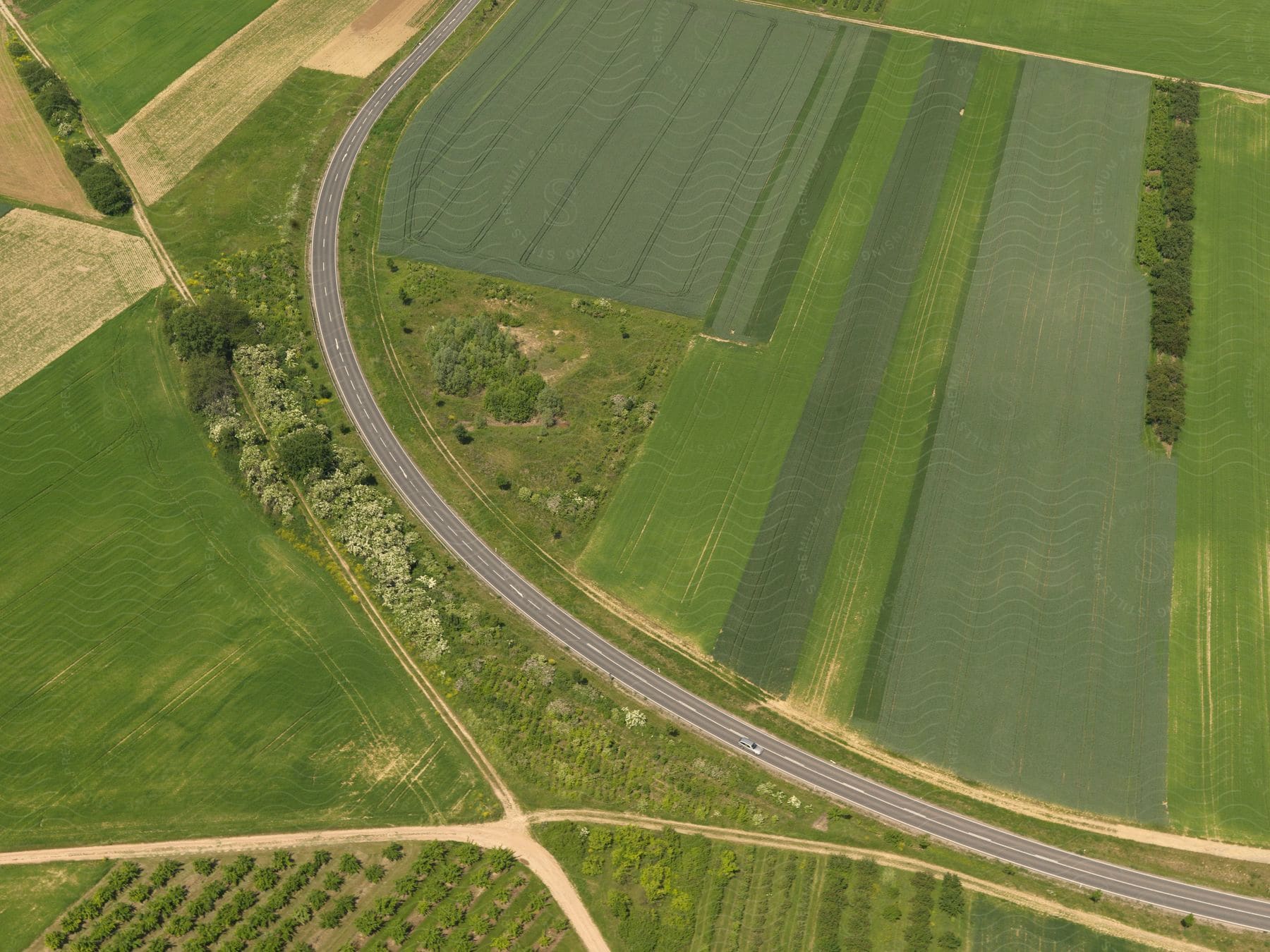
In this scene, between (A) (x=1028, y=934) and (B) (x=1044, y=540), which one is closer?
(A) (x=1028, y=934)

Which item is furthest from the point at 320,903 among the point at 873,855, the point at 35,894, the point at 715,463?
the point at 715,463

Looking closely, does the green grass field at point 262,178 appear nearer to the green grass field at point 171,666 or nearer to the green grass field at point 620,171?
the green grass field at point 620,171

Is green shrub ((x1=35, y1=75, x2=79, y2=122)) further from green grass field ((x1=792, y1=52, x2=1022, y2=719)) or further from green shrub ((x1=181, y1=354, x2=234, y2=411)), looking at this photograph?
green grass field ((x1=792, y1=52, x2=1022, y2=719))

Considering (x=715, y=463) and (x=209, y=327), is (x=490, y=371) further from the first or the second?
(x=209, y=327)

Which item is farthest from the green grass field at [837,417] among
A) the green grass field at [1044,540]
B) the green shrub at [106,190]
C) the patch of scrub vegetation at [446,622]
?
the green shrub at [106,190]

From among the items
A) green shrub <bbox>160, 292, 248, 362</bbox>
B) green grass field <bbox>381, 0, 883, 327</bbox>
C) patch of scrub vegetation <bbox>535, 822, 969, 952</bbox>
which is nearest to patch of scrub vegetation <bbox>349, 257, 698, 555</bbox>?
green grass field <bbox>381, 0, 883, 327</bbox>

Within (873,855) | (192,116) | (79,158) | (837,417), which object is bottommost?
(873,855)
